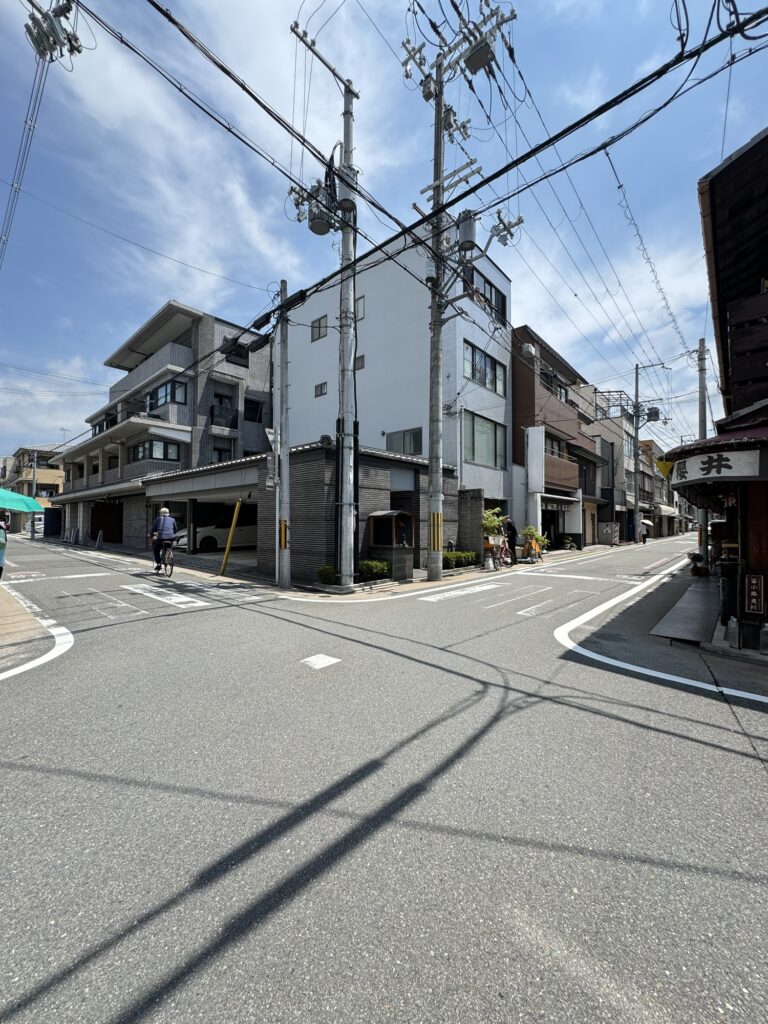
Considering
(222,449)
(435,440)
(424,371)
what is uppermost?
(424,371)

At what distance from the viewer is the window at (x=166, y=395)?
27.1 m

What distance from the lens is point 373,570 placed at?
12859 mm

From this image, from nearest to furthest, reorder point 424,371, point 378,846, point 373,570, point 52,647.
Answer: point 378,846 → point 52,647 → point 373,570 → point 424,371

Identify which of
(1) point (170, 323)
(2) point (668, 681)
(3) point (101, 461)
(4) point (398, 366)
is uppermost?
(1) point (170, 323)

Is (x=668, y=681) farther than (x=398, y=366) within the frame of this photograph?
No

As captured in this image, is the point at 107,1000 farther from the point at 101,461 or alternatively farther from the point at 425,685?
the point at 101,461

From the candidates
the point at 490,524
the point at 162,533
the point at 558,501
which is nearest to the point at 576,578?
the point at 490,524

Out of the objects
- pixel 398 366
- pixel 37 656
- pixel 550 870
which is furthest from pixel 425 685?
pixel 398 366

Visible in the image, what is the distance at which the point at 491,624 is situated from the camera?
7840 mm

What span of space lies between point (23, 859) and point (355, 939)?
1739 mm

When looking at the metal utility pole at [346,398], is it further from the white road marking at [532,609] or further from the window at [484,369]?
the window at [484,369]

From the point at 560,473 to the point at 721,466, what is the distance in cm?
2164

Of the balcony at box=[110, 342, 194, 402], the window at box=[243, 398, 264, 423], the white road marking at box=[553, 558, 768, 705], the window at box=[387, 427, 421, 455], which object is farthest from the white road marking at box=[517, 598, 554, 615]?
the window at box=[243, 398, 264, 423]

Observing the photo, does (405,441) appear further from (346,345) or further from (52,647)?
(52,647)
